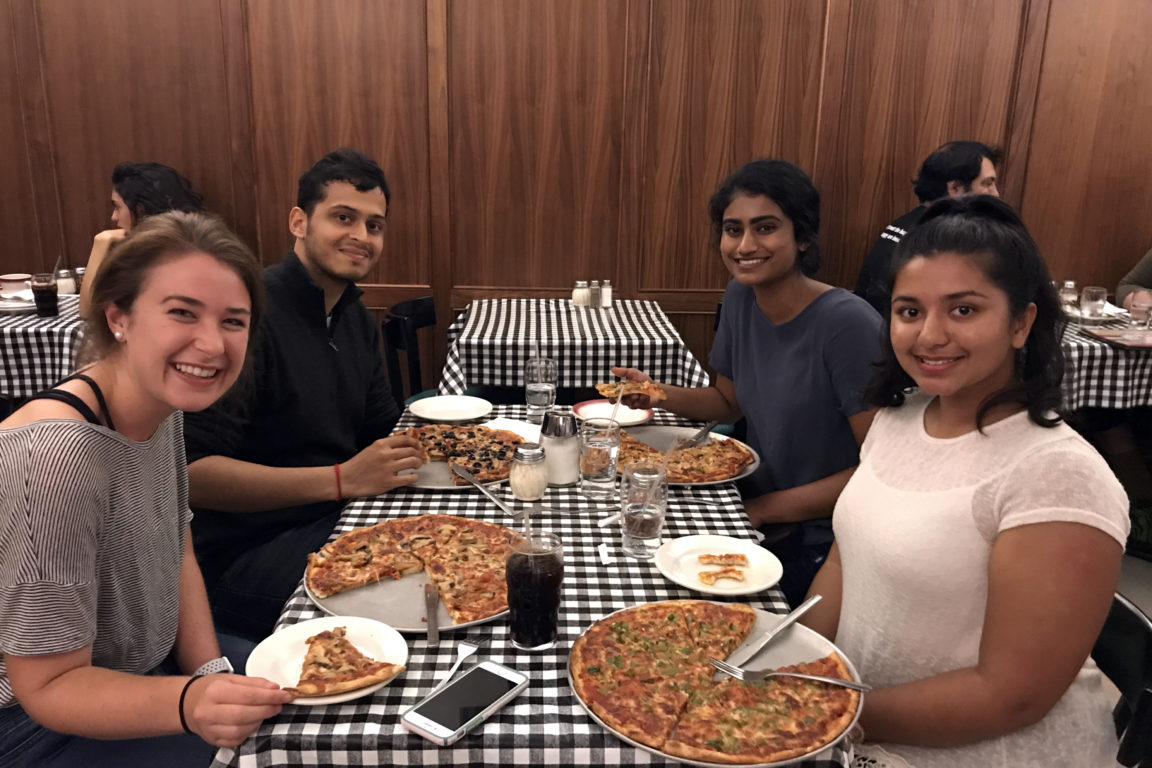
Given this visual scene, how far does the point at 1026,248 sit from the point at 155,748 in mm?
1810

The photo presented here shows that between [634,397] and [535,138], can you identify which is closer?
[634,397]

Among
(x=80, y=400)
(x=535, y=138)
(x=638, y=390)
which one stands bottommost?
(x=638, y=390)

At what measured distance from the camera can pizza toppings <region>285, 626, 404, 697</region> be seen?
1.16 meters

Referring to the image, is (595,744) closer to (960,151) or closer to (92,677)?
(92,677)

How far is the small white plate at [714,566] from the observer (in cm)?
154

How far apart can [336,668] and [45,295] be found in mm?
3308

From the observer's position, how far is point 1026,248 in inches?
56.9

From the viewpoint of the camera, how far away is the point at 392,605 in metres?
1.46

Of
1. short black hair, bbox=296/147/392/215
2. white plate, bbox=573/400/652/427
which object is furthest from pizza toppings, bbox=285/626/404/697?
short black hair, bbox=296/147/392/215

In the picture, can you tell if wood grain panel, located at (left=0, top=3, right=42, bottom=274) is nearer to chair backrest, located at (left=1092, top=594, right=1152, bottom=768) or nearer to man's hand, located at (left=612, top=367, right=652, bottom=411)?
man's hand, located at (left=612, top=367, right=652, bottom=411)

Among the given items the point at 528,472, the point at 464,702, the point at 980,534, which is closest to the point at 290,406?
the point at 528,472

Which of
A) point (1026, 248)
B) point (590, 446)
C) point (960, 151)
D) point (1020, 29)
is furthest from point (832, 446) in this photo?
point (1020, 29)

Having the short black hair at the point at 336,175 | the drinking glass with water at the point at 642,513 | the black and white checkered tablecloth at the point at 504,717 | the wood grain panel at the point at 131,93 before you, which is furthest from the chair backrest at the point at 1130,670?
the wood grain panel at the point at 131,93

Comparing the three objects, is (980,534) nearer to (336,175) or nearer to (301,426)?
(301,426)
